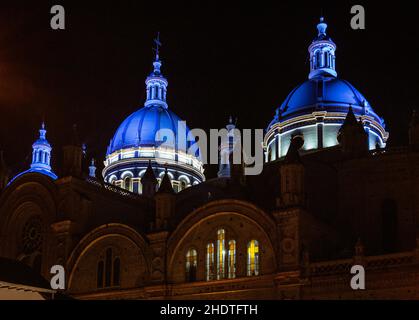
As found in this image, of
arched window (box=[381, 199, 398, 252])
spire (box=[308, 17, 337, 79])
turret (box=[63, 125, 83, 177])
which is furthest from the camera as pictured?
spire (box=[308, 17, 337, 79])

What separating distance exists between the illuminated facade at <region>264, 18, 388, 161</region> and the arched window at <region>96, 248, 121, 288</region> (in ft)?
63.5

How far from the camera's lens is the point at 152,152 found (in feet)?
240

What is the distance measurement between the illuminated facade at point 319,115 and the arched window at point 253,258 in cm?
1862

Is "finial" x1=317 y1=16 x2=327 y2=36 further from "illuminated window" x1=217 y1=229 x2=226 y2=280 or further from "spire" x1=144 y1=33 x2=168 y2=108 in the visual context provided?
"illuminated window" x1=217 y1=229 x2=226 y2=280

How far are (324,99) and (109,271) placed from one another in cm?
2424

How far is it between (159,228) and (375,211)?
529 inches

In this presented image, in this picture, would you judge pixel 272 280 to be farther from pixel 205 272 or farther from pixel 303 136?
pixel 303 136

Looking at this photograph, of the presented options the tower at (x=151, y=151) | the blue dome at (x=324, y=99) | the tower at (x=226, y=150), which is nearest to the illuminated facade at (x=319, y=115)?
the blue dome at (x=324, y=99)

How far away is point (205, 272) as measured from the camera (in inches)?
1762

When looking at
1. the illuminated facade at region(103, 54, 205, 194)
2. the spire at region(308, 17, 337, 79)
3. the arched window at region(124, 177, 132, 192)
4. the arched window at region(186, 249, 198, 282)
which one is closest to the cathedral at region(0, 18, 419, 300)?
the arched window at region(186, 249, 198, 282)

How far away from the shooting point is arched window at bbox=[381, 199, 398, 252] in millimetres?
43406

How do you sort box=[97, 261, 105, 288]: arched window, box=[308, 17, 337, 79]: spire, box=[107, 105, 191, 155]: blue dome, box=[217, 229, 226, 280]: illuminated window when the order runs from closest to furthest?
box=[217, 229, 226, 280]: illuminated window < box=[97, 261, 105, 288]: arched window < box=[308, 17, 337, 79]: spire < box=[107, 105, 191, 155]: blue dome
